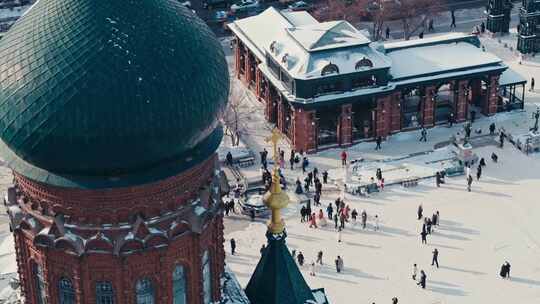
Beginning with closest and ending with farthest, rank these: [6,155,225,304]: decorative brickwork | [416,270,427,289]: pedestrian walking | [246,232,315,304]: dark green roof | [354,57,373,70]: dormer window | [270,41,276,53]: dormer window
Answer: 1. [6,155,225,304]: decorative brickwork
2. [246,232,315,304]: dark green roof
3. [416,270,427,289]: pedestrian walking
4. [354,57,373,70]: dormer window
5. [270,41,276,53]: dormer window

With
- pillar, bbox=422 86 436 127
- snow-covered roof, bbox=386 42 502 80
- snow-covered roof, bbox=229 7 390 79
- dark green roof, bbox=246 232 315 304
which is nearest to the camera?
dark green roof, bbox=246 232 315 304

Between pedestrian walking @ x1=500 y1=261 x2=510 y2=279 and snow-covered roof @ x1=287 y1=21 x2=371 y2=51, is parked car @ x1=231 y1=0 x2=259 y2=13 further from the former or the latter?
pedestrian walking @ x1=500 y1=261 x2=510 y2=279

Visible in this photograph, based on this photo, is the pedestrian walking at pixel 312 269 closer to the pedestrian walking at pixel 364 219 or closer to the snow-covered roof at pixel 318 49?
the pedestrian walking at pixel 364 219

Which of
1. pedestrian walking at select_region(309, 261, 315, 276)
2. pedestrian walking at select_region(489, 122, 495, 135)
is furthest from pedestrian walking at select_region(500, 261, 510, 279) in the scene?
pedestrian walking at select_region(489, 122, 495, 135)

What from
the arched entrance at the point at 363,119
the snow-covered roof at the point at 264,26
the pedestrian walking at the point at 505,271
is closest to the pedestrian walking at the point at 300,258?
Answer: the pedestrian walking at the point at 505,271

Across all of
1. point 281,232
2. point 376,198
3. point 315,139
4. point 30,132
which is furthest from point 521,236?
point 30,132

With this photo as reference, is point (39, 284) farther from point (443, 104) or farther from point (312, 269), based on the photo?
point (443, 104)

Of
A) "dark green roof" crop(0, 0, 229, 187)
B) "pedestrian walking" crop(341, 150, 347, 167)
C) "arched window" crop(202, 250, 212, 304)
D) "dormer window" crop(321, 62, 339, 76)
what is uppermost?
"dark green roof" crop(0, 0, 229, 187)
